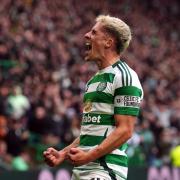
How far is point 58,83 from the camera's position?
14133 millimetres

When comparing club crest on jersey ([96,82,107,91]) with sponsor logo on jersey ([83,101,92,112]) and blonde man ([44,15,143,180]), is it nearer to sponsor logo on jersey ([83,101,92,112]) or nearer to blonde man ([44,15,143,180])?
blonde man ([44,15,143,180])

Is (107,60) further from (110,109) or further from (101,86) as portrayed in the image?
(110,109)

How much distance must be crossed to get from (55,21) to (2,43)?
563 cm

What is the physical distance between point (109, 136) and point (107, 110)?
26 cm

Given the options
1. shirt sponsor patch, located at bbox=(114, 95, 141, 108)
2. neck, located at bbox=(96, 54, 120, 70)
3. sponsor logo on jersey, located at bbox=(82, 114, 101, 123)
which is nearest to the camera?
shirt sponsor patch, located at bbox=(114, 95, 141, 108)

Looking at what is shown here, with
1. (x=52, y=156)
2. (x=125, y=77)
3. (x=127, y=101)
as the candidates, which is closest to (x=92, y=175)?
(x=52, y=156)

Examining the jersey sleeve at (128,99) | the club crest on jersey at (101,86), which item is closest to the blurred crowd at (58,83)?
the club crest on jersey at (101,86)

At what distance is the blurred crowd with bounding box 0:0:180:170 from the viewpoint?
472 inches

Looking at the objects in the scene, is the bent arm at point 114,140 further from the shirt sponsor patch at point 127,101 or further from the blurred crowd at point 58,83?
the blurred crowd at point 58,83

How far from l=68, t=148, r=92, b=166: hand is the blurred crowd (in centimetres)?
604

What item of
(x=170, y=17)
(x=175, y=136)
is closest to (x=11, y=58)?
(x=175, y=136)

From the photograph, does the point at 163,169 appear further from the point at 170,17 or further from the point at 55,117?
the point at 170,17

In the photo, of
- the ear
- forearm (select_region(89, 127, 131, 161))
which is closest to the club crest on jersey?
the ear

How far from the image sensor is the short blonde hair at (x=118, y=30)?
16.8 ft
